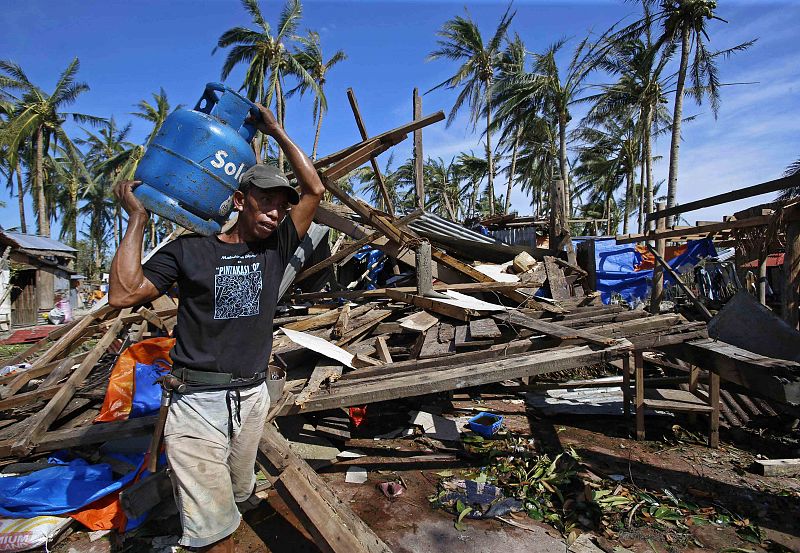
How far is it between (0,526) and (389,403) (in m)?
3.76

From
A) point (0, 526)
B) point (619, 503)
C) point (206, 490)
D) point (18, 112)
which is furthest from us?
point (18, 112)

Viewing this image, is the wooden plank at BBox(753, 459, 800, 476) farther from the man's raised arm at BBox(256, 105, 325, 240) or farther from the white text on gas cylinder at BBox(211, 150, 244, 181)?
the white text on gas cylinder at BBox(211, 150, 244, 181)

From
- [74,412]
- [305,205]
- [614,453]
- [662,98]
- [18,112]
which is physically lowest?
[614,453]

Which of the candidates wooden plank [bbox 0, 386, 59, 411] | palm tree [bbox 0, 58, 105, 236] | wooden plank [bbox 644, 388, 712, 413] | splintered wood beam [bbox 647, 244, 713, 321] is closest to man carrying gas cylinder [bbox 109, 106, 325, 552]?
wooden plank [bbox 0, 386, 59, 411]

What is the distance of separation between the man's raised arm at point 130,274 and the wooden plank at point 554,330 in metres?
3.31

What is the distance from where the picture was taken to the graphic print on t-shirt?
6.40 ft

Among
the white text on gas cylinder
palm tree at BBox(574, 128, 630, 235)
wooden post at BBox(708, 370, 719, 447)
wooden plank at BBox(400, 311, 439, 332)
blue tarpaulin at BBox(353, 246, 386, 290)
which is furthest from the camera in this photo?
palm tree at BBox(574, 128, 630, 235)

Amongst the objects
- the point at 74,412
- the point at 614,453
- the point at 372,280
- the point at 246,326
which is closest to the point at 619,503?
the point at 614,453

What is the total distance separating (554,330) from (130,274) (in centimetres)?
351

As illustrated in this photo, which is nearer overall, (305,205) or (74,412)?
(305,205)

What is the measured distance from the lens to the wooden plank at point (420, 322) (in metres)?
4.66

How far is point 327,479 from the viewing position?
3.74 meters

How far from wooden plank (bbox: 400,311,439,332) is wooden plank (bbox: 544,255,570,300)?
299 centimetres

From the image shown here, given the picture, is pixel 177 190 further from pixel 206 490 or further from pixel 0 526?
pixel 0 526
